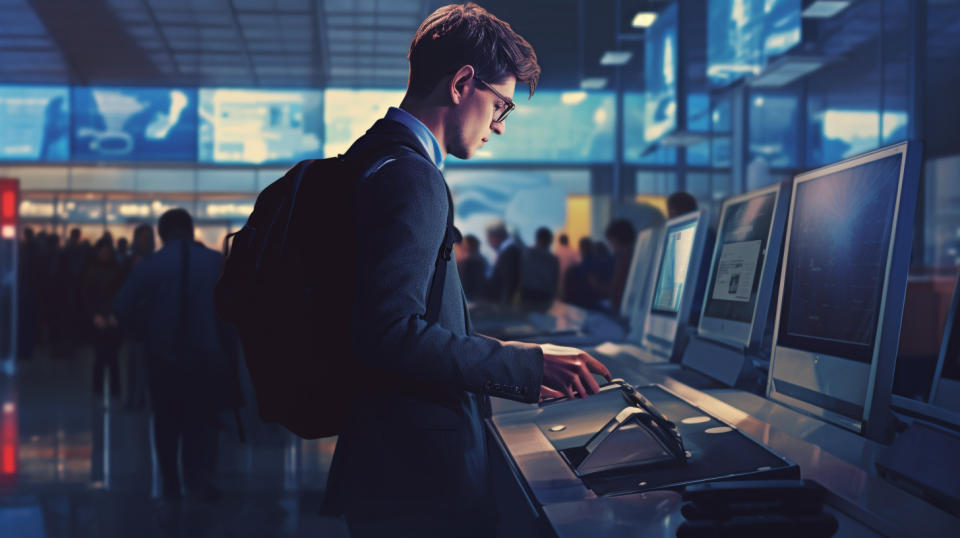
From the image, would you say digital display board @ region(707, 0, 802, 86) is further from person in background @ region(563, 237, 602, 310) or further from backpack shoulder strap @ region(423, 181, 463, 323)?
backpack shoulder strap @ region(423, 181, 463, 323)

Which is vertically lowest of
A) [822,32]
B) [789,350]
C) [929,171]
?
[789,350]

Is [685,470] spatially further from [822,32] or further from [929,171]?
[929,171]

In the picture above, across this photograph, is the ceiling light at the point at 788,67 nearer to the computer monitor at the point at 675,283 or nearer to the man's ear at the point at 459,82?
the computer monitor at the point at 675,283

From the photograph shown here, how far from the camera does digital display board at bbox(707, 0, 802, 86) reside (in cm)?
543

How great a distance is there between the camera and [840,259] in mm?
1370

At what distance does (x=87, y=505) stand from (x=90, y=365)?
6.25m

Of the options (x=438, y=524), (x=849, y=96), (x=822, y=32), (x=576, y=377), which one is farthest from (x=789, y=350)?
(x=849, y=96)

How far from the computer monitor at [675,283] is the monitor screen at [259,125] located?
10.0 m

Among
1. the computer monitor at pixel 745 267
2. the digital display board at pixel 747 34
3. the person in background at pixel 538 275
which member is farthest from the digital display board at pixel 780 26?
the computer monitor at pixel 745 267

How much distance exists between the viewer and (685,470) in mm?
1151

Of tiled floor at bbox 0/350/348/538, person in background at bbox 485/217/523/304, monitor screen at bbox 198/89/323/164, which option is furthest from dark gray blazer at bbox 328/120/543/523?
monitor screen at bbox 198/89/323/164

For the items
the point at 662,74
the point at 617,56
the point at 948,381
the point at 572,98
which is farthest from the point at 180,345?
the point at 572,98


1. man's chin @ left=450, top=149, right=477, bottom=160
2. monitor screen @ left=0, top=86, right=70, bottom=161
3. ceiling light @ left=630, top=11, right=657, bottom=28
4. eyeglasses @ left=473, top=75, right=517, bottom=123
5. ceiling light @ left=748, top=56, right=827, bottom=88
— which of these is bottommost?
man's chin @ left=450, top=149, right=477, bottom=160

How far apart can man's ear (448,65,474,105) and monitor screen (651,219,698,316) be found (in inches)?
53.1
